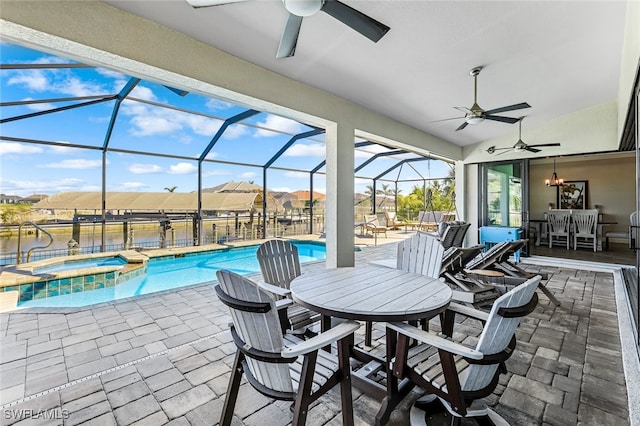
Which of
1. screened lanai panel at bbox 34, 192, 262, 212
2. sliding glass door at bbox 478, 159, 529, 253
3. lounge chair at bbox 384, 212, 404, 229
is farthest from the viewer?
lounge chair at bbox 384, 212, 404, 229

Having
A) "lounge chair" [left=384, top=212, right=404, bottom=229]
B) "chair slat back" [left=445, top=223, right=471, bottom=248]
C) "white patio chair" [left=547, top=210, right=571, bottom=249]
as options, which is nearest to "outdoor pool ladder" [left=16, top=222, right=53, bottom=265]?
"chair slat back" [left=445, top=223, right=471, bottom=248]

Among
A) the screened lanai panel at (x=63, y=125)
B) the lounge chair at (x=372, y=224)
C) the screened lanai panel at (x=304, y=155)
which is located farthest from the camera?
the lounge chair at (x=372, y=224)

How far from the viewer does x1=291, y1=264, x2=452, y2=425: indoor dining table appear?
5.61 ft

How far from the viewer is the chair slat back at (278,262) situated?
280 centimetres

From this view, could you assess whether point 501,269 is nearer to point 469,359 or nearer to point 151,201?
point 469,359

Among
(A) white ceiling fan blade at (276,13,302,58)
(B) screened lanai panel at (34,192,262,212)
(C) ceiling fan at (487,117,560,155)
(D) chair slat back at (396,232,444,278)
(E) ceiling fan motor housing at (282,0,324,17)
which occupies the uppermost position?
(C) ceiling fan at (487,117,560,155)

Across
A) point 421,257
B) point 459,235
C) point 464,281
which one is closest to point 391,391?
point 421,257

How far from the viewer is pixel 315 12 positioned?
1.98m

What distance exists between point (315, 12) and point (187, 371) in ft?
9.33

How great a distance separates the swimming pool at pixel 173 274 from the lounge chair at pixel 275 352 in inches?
143

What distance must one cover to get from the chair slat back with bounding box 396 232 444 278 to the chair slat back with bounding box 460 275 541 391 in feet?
4.20

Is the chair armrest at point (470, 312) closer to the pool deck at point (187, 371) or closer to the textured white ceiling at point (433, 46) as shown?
the pool deck at point (187, 371)

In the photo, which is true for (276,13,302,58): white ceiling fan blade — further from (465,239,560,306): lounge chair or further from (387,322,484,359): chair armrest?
(465,239,560,306): lounge chair

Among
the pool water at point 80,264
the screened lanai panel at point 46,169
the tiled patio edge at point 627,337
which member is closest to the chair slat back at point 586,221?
the tiled patio edge at point 627,337
